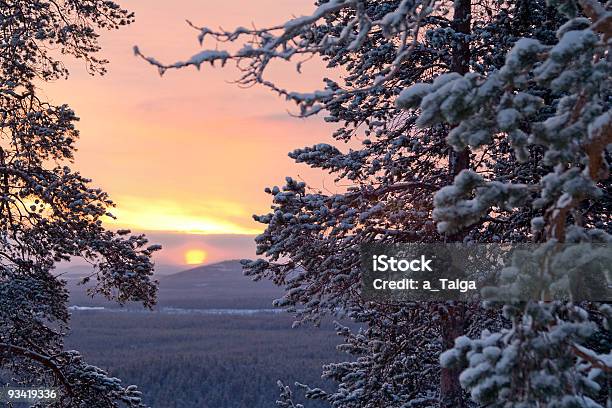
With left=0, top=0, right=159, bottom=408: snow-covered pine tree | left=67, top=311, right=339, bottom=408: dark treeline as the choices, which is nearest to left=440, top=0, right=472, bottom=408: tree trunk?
left=0, top=0, right=159, bottom=408: snow-covered pine tree

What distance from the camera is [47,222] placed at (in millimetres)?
9820

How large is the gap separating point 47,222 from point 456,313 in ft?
19.2

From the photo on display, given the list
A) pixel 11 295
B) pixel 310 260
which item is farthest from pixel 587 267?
pixel 11 295

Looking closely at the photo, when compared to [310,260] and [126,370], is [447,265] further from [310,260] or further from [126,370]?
[126,370]

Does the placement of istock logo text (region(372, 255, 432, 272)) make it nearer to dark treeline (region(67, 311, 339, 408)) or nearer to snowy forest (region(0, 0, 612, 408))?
snowy forest (region(0, 0, 612, 408))

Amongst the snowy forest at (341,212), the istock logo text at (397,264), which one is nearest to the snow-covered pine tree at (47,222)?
the snowy forest at (341,212)

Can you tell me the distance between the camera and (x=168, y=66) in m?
4.10

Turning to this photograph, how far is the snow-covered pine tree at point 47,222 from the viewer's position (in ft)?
31.8

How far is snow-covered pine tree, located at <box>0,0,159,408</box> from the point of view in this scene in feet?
31.8

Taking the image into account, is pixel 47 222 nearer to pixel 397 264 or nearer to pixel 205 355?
pixel 397 264

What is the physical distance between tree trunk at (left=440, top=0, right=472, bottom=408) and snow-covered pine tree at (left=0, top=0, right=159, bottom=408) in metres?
4.33

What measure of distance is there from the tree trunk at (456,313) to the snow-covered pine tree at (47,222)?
4.33m
